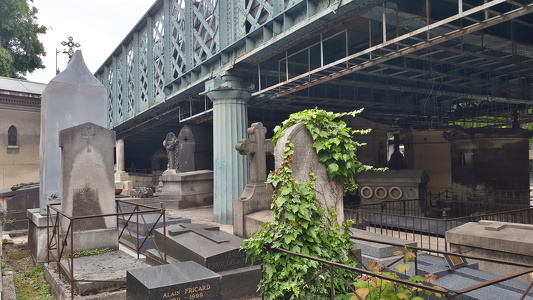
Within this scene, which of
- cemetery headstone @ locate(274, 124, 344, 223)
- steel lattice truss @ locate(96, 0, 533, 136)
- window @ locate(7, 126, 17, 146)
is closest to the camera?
cemetery headstone @ locate(274, 124, 344, 223)

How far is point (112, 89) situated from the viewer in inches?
1219

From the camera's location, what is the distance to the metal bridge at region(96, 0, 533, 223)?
10.1 m

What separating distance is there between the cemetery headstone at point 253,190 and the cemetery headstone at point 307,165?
6.55m

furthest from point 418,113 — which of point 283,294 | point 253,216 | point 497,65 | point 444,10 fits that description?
point 283,294

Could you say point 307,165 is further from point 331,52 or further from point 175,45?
point 175,45

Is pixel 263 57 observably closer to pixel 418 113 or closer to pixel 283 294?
pixel 283 294

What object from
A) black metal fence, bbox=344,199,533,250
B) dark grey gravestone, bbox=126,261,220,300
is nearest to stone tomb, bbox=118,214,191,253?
dark grey gravestone, bbox=126,261,220,300

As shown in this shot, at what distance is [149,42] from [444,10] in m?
16.4

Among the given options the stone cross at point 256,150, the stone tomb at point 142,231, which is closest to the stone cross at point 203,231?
Result: the stone tomb at point 142,231

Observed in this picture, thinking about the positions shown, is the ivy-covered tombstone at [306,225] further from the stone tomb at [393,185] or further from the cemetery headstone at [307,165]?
the stone tomb at [393,185]

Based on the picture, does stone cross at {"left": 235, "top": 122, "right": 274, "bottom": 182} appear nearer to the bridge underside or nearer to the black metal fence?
the bridge underside

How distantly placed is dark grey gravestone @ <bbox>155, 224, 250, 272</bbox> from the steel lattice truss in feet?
19.0

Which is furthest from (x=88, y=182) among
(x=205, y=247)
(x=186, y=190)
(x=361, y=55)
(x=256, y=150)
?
(x=186, y=190)

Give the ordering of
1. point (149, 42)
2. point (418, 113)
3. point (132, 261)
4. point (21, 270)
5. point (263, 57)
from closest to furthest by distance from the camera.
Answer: point (132, 261), point (21, 270), point (263, 57), point (149, 42), point (418, 113)
